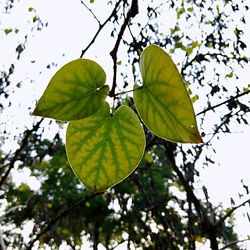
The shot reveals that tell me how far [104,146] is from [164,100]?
0.06 m

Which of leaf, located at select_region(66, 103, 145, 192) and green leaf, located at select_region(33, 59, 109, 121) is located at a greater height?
green leaf, located at select_region(33, 59, 109, 121)

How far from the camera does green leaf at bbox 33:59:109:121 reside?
237mm

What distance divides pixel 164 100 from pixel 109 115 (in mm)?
56

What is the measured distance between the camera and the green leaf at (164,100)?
21cm

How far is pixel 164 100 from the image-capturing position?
0.22m

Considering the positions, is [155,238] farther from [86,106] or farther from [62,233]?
[62,233]

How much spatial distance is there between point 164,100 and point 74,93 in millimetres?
65

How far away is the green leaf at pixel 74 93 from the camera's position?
0.78ft

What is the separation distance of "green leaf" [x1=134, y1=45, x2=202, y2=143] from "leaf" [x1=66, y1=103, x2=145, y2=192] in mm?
25

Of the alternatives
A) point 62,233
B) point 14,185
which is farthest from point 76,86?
point 14,185

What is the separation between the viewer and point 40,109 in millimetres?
231

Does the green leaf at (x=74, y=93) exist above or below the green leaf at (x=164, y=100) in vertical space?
above

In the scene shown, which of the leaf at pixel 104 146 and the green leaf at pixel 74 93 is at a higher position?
the green leaf at pixel 74 93

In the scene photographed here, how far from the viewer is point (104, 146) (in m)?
0.26
